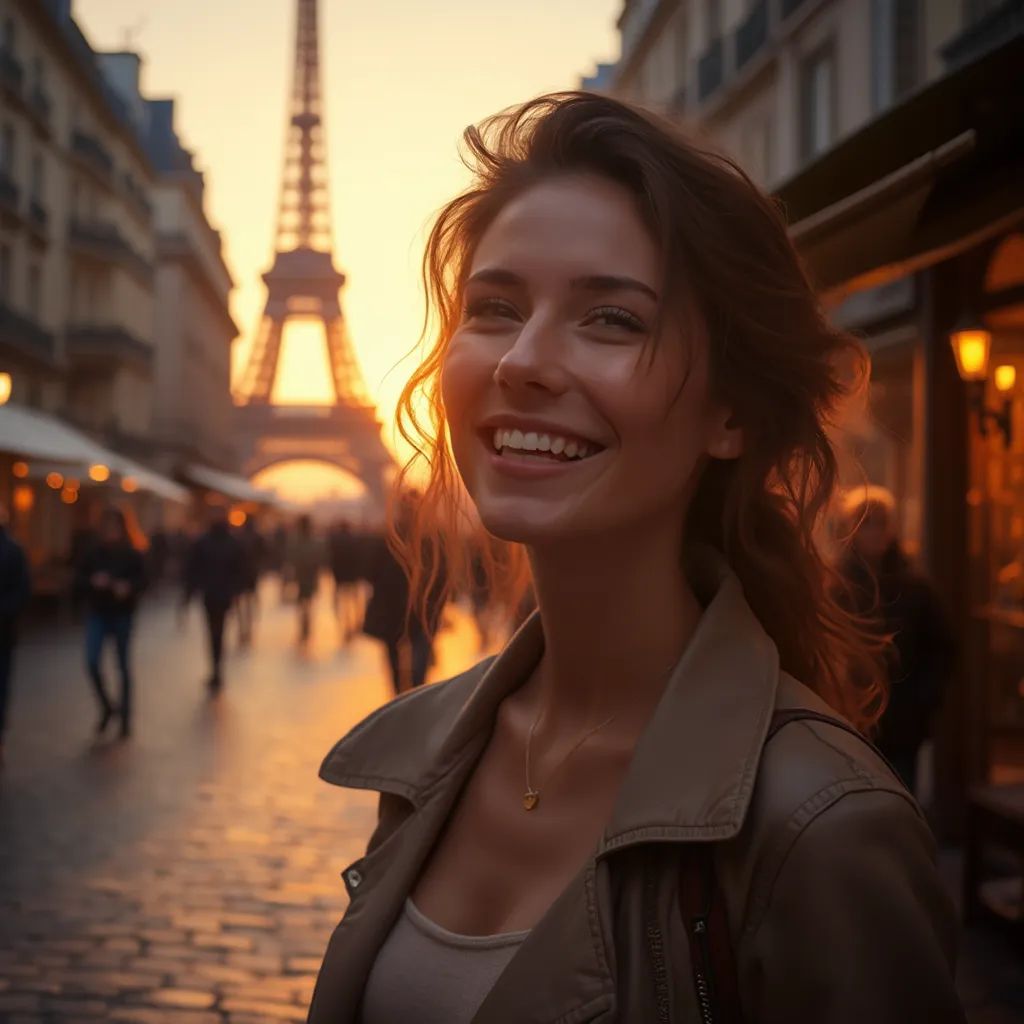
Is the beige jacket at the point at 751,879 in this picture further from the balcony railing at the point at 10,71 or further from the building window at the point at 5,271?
the building window at the point at 5,271

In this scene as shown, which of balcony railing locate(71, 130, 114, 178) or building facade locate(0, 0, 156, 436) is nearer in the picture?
building facade locate(0, 0, 156, 436)

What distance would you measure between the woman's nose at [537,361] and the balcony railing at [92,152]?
134ft

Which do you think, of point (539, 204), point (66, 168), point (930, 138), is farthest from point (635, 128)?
point (66, 168)

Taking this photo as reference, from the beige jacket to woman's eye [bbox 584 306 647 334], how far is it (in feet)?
1.15

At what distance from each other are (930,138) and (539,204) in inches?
102

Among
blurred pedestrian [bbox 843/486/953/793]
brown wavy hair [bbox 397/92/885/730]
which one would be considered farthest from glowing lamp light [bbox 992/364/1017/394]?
brown wavy hair [bbox 397/92/885/730]

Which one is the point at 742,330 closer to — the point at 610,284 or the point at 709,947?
the point at 610,284

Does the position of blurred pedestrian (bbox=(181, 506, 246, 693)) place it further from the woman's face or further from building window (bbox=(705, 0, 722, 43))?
building window (bbox=(705, 0, 722, 43))

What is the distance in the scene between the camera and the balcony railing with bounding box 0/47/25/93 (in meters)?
31.4

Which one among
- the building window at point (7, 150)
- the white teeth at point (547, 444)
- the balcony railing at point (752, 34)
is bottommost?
the white teeth at point (547, 444)

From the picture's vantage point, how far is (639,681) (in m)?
1.71

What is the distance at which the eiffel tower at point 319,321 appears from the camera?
75312 mm

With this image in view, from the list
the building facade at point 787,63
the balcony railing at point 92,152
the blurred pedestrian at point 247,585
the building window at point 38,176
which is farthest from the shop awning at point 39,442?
the balcony railing at point 92,152

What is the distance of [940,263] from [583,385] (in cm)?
645
